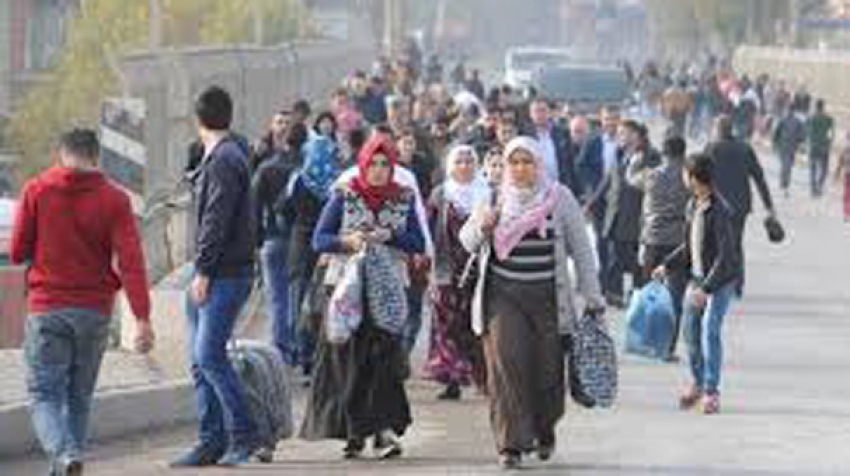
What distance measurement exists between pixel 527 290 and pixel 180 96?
12048mm

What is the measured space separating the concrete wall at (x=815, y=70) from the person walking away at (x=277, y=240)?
43244 mm

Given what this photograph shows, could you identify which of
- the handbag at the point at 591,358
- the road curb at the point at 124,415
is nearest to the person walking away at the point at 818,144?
the road curb at the point at 124,415

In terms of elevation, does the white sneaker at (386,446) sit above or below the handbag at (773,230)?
below

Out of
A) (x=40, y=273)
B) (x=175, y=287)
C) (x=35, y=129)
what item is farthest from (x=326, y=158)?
(x=35, y=129)

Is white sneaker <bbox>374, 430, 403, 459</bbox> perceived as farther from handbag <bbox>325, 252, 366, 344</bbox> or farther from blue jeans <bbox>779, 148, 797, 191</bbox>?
blue jeans <bbox>779, 148, 797, 191</bbox>

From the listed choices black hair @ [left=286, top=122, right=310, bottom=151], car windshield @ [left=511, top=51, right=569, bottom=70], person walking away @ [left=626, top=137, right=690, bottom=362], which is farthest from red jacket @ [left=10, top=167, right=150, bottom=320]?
car windshield @ [left=511, top=51, right=569, bottom=70]

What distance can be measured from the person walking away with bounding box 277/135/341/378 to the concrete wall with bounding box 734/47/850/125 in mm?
43514

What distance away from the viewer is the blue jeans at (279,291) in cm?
1658

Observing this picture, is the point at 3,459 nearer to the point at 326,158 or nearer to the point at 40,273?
the point at 40,273

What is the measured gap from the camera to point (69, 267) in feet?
37.6

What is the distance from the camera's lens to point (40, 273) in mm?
11516

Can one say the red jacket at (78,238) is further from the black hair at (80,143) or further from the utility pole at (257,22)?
the utility pole at (257,22)

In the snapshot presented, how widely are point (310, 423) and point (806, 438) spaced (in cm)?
296

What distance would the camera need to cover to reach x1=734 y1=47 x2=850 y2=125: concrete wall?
63188 millimetres
